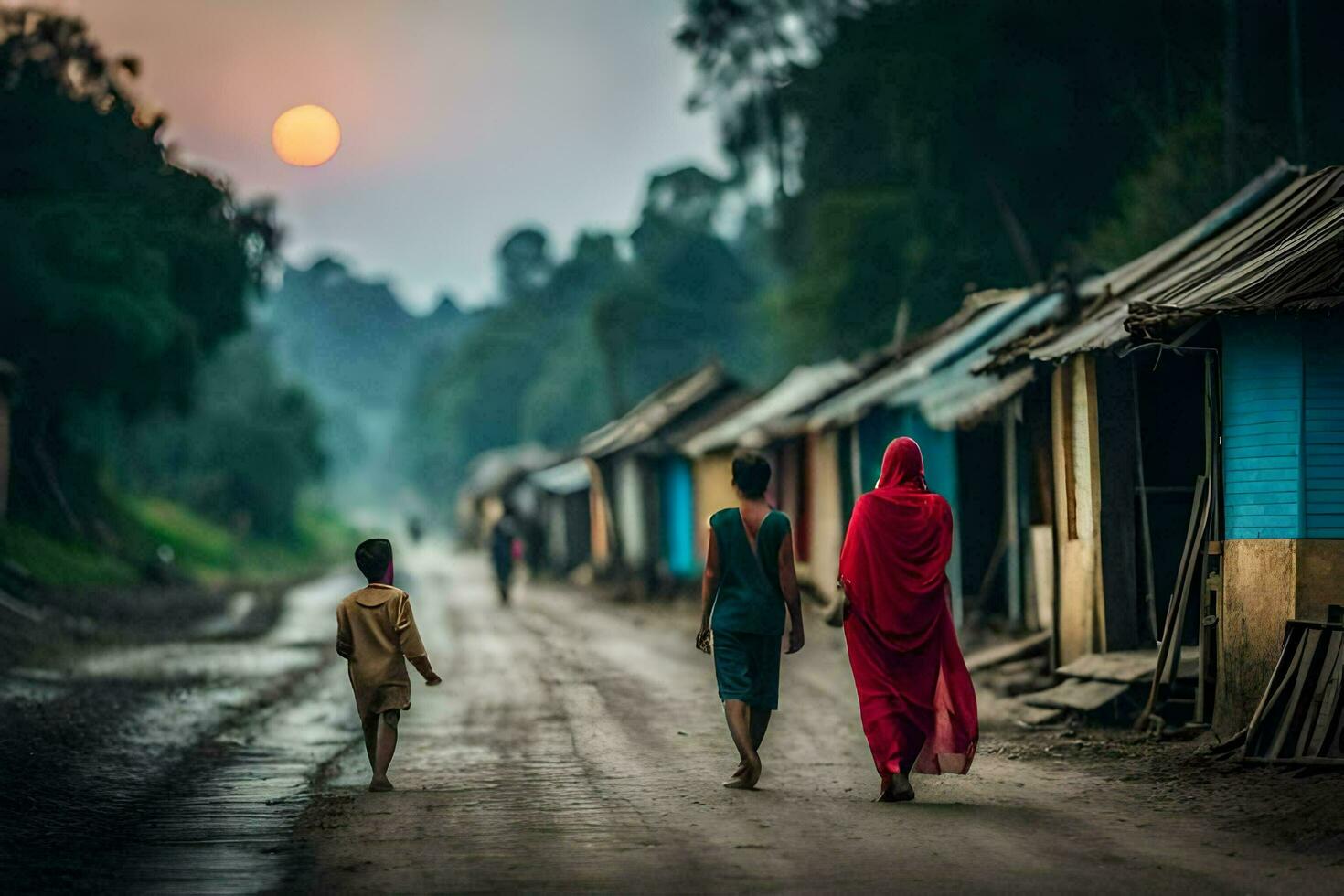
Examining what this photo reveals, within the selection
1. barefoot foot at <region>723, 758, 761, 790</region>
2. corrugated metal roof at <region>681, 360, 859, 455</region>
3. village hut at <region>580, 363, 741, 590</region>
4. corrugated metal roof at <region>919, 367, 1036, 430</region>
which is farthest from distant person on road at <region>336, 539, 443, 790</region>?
village hut at <region>580, 363, 741, 590</region>

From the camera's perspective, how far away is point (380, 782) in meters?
8.80

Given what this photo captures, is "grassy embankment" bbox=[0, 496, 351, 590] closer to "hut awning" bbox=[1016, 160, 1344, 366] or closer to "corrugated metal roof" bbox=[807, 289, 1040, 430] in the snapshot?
"corrugated metal roof" bbox=[807, 289, 1040, 430]

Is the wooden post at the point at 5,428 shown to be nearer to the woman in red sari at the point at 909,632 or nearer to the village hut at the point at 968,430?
the village hut at the point at 968,430

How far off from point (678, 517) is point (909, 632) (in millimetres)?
26981

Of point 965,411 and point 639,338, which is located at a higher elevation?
point 639,338

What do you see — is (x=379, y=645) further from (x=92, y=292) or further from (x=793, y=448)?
(x=92, y=292)

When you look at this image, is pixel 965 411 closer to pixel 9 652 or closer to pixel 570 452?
pixel 9 652

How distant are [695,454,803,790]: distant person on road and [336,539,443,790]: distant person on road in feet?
5.23

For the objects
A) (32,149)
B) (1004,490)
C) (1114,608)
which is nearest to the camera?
(1114,608)

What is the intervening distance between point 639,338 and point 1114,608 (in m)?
58.5

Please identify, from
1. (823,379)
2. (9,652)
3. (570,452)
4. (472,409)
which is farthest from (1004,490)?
(472,409)

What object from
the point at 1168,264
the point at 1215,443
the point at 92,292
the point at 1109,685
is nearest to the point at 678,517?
the point at 92,292

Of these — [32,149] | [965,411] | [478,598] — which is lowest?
[478,598]

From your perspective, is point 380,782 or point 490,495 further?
point 490,495
